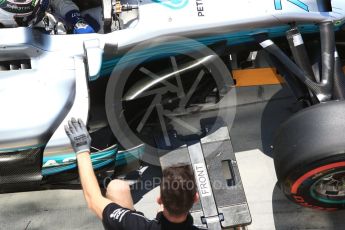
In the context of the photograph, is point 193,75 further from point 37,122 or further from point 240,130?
point 37,122

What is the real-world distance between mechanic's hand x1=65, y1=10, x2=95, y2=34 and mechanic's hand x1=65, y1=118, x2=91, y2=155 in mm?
732

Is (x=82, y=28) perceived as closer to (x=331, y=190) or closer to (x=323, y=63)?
(x=323, y=63)

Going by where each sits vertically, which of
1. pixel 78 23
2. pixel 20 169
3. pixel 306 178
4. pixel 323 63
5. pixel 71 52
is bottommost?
pixel 306 178

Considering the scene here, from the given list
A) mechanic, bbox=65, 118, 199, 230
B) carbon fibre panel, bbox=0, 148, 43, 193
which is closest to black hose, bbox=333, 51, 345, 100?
mechanic, bbox=65, 118, 199, 230

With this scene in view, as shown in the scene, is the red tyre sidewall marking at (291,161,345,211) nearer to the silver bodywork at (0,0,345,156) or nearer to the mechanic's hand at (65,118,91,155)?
the silver bodywork at (0,0,345,156)

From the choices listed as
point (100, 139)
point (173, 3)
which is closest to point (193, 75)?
point (173, 3)

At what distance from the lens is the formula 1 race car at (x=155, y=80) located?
3.20 metres

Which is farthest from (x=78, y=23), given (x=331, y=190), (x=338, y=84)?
(x=331, y=190)

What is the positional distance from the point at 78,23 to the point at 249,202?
164 centimetres

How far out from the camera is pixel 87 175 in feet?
8.36

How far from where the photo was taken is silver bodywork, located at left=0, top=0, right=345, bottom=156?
3223 mm

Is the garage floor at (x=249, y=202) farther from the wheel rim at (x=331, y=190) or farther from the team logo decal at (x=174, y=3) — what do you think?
the team logo decal at (x=174, y=3)

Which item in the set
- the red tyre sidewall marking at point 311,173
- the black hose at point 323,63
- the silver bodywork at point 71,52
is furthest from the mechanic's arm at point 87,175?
the black hose at point 323,63

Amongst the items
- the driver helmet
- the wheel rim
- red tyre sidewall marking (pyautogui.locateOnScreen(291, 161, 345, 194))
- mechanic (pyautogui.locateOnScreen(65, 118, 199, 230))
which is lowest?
the wheel rim
